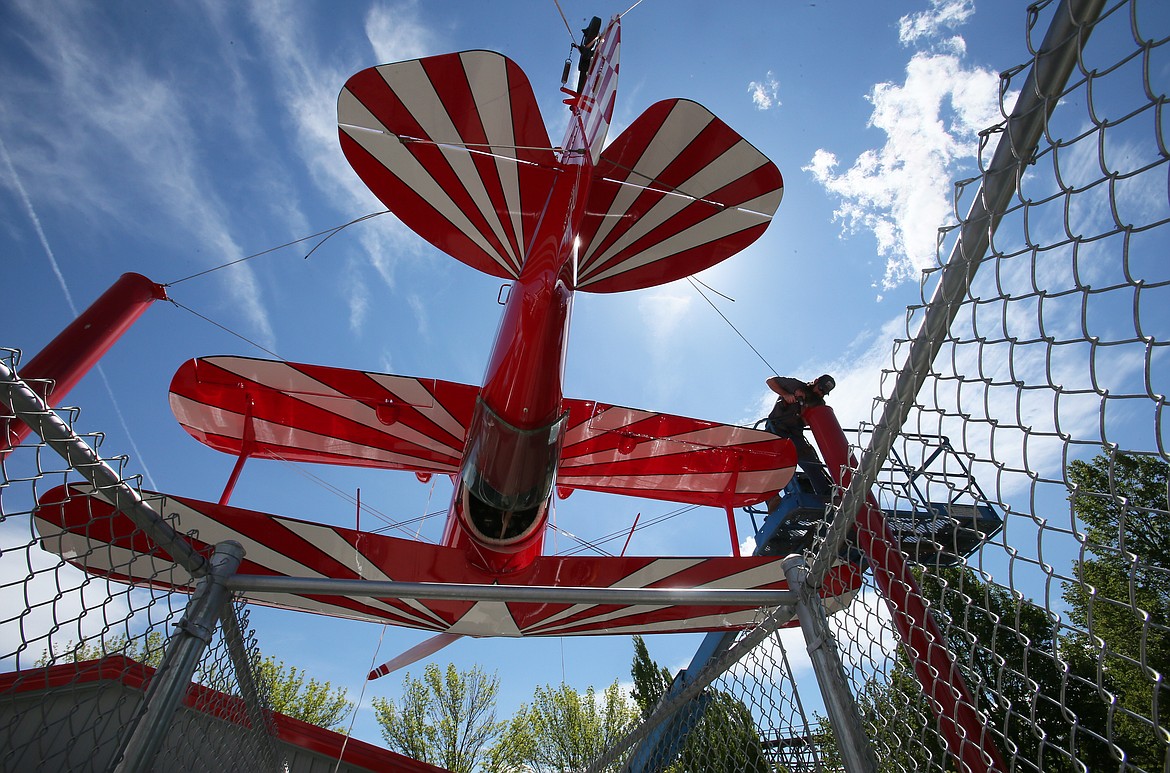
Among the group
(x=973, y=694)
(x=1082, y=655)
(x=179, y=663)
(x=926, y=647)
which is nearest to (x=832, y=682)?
(x=926, y=647)

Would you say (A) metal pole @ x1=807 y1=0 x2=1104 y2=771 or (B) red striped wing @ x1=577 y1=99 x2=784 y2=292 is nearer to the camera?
(A) metal pole @ x1=807 y1=0 x2=1104 y2=771

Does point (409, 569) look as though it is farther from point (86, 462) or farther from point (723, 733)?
point (86, 462)

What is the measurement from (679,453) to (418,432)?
2.93m

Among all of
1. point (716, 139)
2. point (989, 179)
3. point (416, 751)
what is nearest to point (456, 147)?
point (716, 139)

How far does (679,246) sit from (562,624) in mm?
3033

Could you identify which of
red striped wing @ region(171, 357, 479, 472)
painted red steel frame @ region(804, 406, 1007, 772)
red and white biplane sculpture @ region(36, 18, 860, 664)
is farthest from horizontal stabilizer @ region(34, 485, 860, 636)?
red striped wing @ region(171, 357, 479, 472)

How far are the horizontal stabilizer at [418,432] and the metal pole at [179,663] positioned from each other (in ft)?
14.0

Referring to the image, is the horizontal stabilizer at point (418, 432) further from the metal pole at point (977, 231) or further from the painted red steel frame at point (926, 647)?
the metal pole at point (977, 231)

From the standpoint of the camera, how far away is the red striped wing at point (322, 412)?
19.0ft

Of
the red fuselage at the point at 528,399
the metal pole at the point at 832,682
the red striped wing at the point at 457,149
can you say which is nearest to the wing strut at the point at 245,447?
the red fuselage at the point at 528,399

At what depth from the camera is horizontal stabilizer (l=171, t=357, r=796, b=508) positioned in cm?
589

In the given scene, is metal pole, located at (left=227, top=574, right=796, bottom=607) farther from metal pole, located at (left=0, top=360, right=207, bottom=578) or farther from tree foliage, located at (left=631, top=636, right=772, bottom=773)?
tree foliage, located at (left=631, top=636, right=772, bottom=773)

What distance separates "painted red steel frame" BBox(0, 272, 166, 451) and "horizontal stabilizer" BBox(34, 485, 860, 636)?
3.60ft

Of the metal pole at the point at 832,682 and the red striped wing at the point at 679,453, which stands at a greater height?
the red striped wing at the point at 679,453
